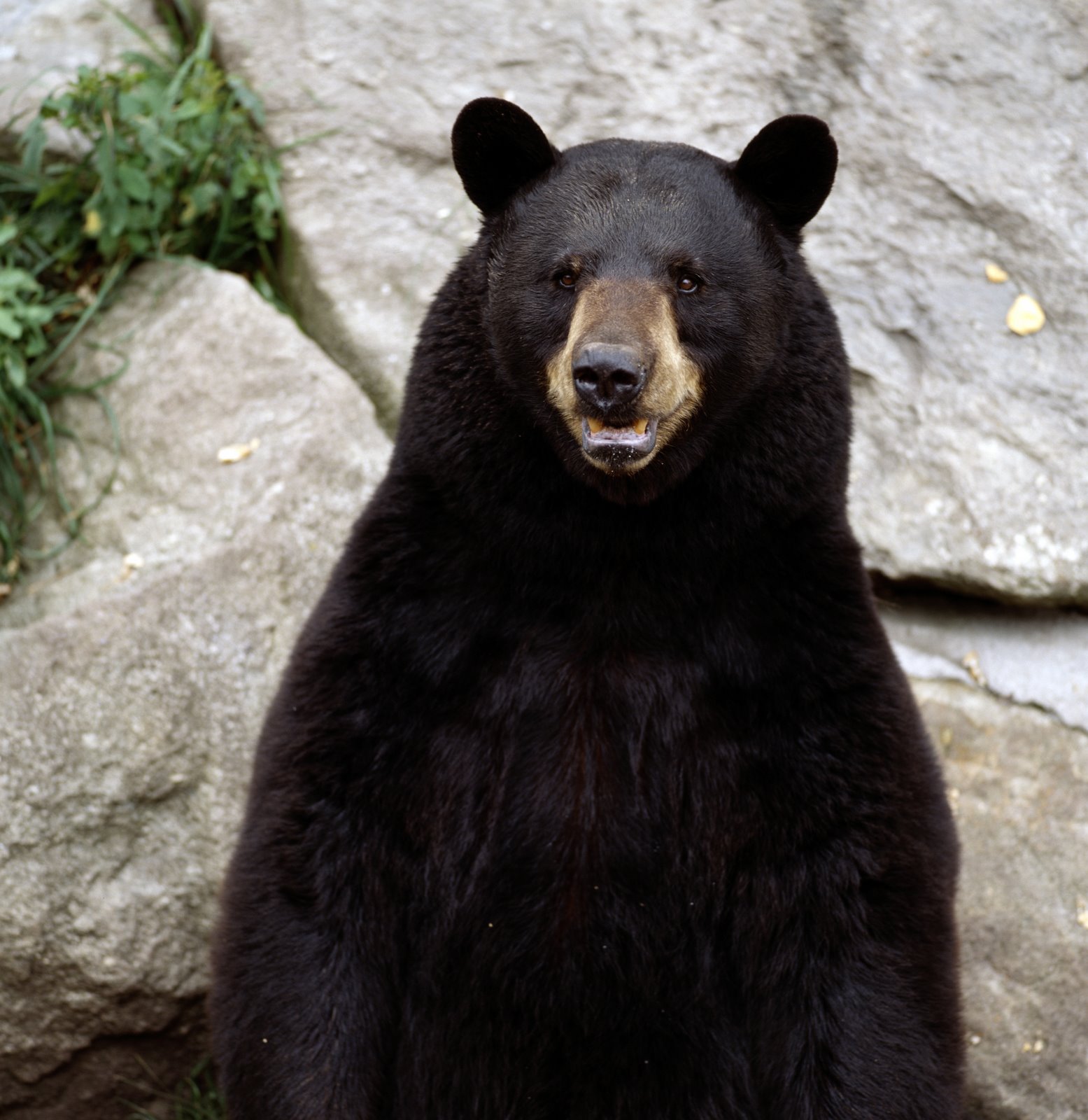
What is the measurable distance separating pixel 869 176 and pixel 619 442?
3061mm

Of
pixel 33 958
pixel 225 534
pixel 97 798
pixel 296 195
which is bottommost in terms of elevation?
pixel 33 958

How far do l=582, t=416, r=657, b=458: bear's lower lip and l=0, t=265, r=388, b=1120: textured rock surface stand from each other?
6.66ft

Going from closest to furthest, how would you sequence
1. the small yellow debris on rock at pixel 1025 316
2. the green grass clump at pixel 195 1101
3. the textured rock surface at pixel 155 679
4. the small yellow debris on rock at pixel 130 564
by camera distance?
1. the textured rock surface at pixel 155 679
2. the green grass clump at pixel 195 1101
3. the small yellow debris on rock at pixel 130 564
4. the small yellow debris on rock at pixel 1025 316

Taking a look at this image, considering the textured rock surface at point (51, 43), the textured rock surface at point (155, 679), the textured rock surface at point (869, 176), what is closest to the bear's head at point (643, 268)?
the textured rock surface at point (155, 679)

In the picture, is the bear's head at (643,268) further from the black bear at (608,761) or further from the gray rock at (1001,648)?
the gray rock at (1001,648)

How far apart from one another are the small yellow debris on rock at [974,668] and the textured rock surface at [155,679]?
2.14 m

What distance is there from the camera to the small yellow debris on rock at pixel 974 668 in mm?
5301

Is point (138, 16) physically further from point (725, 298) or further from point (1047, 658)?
point (1047, 658)

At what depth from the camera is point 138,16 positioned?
647 cm

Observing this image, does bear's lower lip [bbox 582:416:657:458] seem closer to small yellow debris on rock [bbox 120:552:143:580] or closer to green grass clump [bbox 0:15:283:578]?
small yellow debris on rock [bbox 120:552:143:580]

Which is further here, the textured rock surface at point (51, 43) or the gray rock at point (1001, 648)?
the textured rock surface at point (51, 43)

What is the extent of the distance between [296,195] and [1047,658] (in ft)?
10.8

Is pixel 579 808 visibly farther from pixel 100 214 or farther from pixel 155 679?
pixel 100 214

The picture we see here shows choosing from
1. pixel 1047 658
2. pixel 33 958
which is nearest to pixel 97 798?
pixel 33 958
